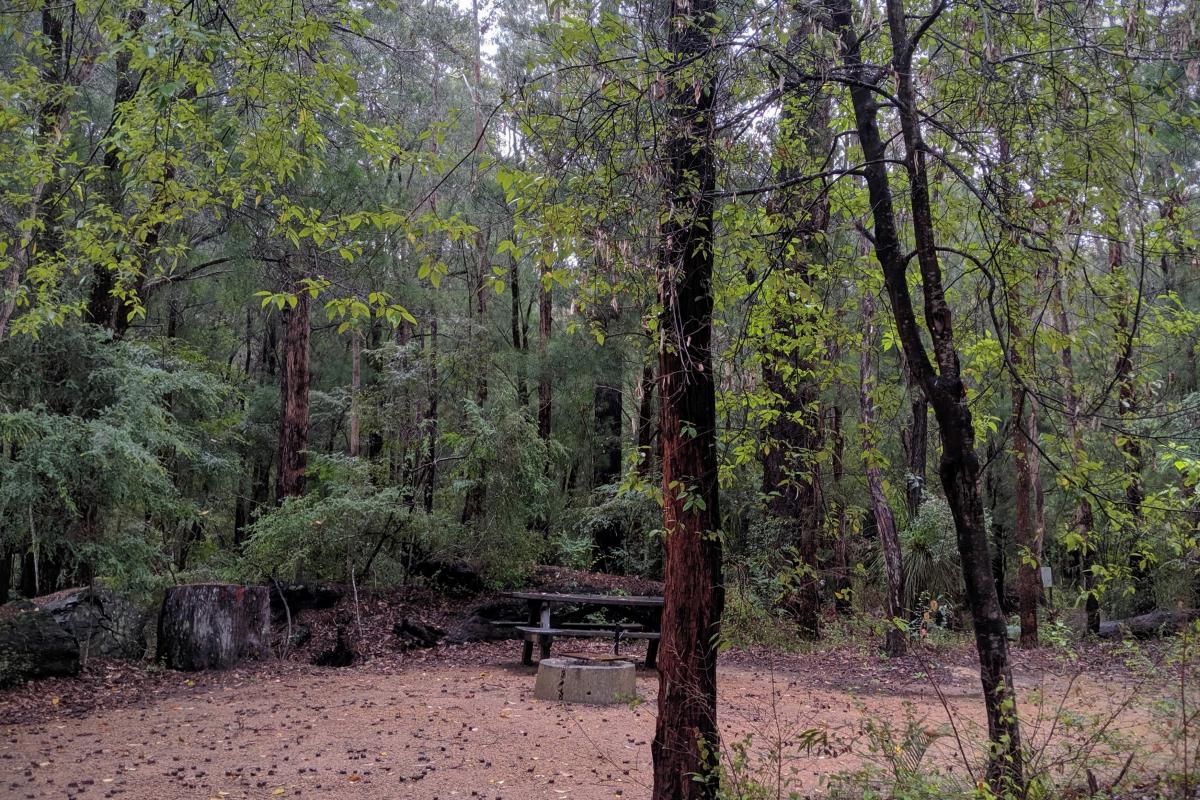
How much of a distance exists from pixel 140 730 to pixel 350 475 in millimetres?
5438

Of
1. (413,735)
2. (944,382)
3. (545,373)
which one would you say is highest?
(545,373)

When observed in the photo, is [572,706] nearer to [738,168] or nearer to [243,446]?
[738,168]

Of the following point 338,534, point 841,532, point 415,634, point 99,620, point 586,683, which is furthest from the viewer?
point 841,532

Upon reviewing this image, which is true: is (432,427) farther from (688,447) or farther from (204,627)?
(688,447)

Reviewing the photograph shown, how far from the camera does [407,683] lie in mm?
8781

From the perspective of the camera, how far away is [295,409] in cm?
1430

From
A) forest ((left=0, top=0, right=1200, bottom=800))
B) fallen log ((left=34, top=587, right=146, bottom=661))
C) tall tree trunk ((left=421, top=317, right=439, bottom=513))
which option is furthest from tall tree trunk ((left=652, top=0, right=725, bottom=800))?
tall tree trunk ((left=421, top=317, right=439, bottom=513))

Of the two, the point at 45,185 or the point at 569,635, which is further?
the point at 569,635

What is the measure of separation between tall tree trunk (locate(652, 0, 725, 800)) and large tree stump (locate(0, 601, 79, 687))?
21.6 ft

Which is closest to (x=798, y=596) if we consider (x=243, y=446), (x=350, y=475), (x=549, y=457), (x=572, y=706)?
(x=549, y=457)

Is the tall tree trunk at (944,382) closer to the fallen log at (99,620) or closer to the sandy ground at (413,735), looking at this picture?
the sandy ground at (413,735)

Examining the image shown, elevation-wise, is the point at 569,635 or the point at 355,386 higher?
the point at 355,386

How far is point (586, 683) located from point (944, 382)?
4.84m

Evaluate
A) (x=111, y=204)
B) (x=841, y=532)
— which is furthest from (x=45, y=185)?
(x=841, y=532)
